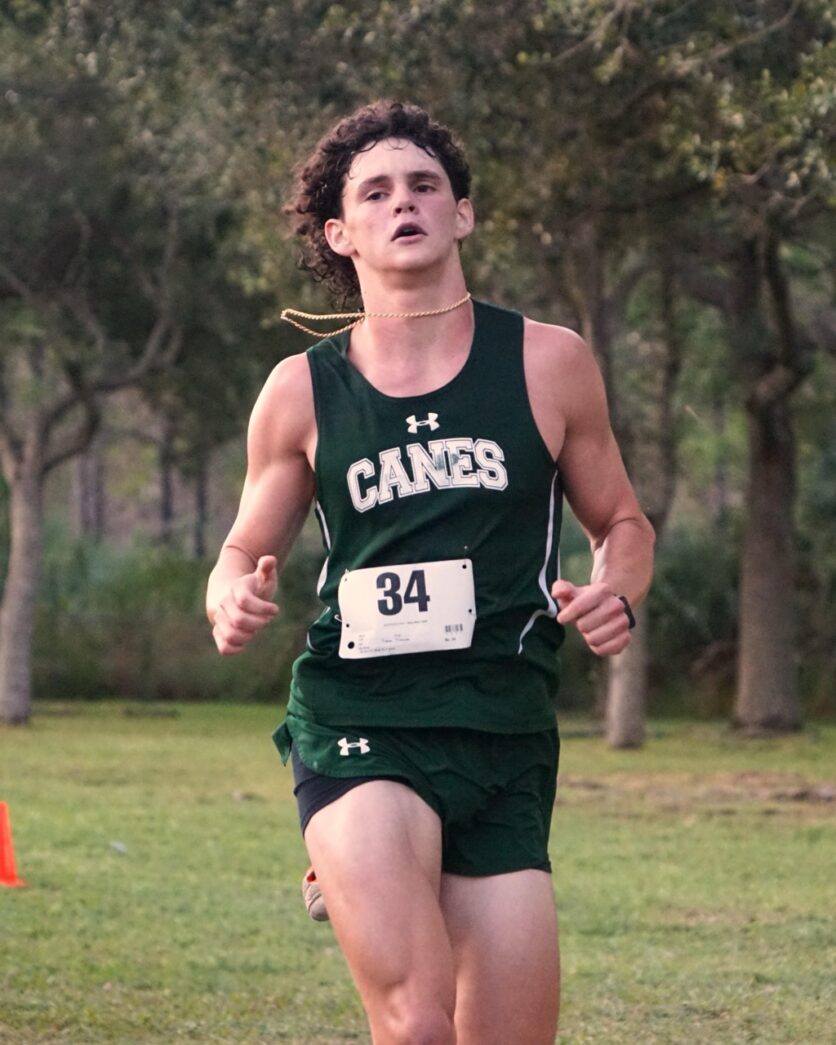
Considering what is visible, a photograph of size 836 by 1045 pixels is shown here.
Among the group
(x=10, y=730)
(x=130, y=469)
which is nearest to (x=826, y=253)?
(x=10, y=730)

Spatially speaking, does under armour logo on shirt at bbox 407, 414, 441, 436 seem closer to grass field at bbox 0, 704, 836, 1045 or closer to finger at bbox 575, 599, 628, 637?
finger at bbox 575, 599, 628, 637

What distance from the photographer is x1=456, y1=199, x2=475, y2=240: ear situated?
4.43m

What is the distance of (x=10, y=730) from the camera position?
23453mm

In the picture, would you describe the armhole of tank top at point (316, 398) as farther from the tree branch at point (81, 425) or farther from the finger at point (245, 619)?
the tree branch at point (81, 425)

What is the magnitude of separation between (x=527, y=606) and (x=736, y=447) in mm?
33778

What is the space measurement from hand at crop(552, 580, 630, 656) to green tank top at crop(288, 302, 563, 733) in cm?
16

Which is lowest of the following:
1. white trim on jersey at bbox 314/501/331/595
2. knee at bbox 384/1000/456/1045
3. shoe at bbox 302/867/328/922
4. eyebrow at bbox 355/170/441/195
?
knee at bbox 384/1000/456/1045

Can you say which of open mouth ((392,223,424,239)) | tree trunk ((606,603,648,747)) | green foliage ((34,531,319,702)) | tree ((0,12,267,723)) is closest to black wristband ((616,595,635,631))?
open mouth ((392,223,424,239))

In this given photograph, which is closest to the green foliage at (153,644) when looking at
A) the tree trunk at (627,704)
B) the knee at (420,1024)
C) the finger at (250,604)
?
the tree trunk at (627,704)

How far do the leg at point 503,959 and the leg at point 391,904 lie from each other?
0.40 feet

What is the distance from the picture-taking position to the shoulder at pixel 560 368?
425cm

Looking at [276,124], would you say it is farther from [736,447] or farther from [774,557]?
[736,447]

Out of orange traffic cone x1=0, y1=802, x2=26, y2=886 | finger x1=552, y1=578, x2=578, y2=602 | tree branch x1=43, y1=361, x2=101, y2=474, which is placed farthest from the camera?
tree branch x1=43, y1=361, x2=101, y2=474

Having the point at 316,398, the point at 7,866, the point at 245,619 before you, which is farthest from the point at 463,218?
the point at 7,866
